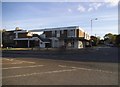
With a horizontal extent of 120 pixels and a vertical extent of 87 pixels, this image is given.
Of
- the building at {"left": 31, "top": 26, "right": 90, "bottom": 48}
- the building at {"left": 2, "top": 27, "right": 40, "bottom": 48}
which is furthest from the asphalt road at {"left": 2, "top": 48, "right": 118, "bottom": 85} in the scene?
the building at {"left": 2, "top": 27, "right": 40, "bottom": 48}

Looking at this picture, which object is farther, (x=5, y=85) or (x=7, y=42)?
(x=7, y=42)

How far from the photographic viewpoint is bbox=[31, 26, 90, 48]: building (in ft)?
227

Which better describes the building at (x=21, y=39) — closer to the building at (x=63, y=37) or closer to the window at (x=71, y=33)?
the building at (x=63, y=37)

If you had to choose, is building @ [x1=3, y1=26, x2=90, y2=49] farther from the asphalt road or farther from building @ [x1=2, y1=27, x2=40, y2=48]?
the asphalt road

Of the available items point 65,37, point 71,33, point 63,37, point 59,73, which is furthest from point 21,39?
point 59,73

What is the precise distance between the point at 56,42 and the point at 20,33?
14303 millimetres

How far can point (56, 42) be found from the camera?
241 feet

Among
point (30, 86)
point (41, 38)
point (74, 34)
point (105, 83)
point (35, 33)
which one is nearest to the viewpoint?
point (30, 86)

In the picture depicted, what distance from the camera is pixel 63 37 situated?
71562mm

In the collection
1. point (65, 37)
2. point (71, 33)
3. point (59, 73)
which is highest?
point (71, 33)

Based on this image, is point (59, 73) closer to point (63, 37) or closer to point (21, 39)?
point (63, 37)

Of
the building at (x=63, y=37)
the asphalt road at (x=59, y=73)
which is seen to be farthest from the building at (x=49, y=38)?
the asphalt road at (x=59, y=73)

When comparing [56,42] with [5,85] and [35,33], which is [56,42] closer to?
[35,33]

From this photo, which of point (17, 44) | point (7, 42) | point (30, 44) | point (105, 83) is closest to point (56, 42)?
point (30, 44)
